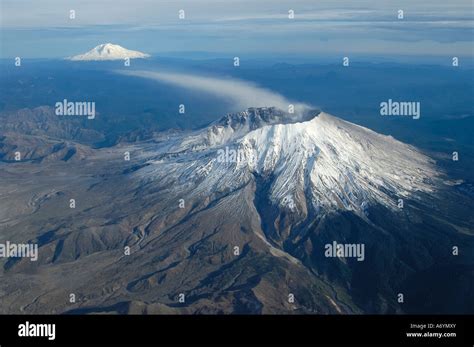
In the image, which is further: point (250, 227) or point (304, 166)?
point (304, 166)

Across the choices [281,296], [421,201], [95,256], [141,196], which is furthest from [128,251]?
[421,201]

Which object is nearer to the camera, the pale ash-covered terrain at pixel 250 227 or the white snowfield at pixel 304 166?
the pale ash-covered terrain at pixel 250 227

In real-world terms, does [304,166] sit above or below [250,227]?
above

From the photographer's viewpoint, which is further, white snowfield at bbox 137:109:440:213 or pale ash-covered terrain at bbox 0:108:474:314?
white snowfield at bbox 137:109:440:213
